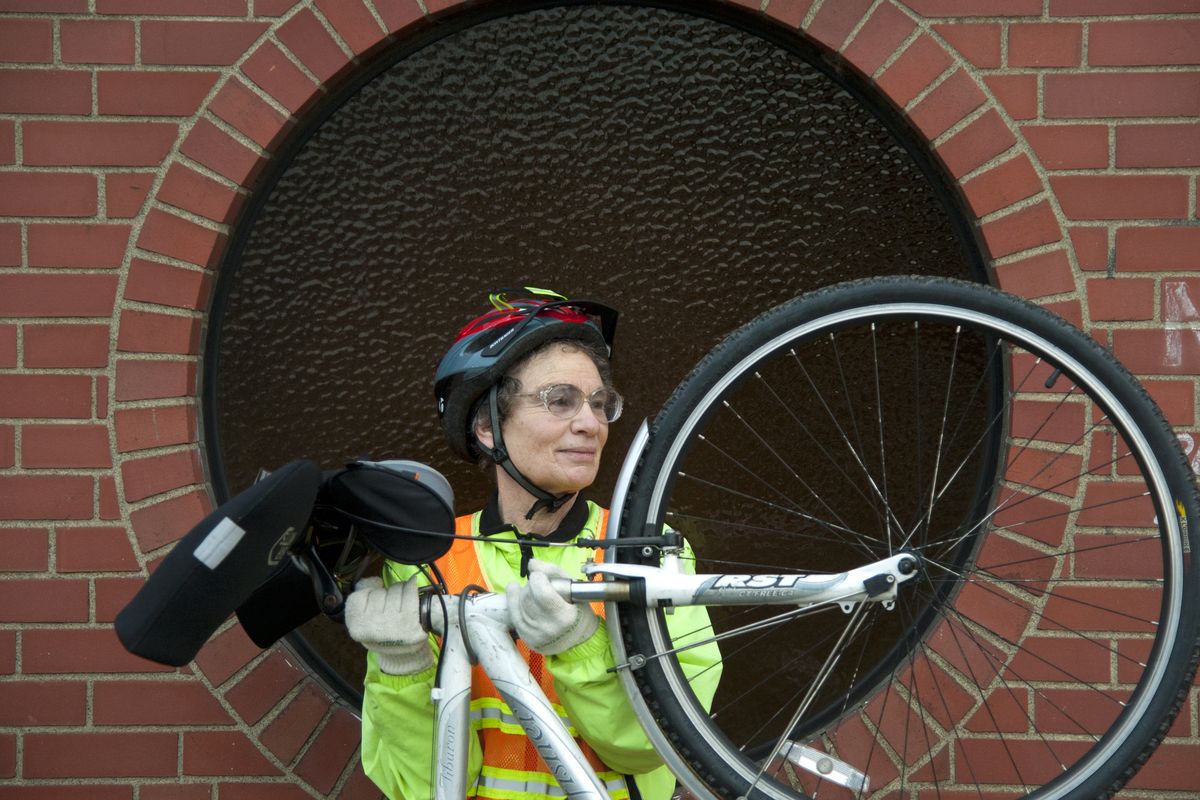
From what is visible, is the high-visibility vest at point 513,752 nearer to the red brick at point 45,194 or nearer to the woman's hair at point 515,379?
the woman's hair at point 515,379

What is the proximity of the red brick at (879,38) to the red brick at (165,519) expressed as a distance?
203 centimetres

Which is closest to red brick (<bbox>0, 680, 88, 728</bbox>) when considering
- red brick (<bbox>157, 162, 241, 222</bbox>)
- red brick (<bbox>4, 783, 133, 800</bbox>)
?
red brick (<bbox>4, 783, 133, 800</bbox>)

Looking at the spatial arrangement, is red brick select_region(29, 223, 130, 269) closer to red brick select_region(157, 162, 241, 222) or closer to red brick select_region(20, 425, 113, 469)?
red brick select_region(157, 162, 241, 222)

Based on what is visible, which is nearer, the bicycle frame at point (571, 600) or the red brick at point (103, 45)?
the bicycle frame at point (571, 600)

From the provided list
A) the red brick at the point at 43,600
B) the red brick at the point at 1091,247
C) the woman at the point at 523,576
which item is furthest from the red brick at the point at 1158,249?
the red brick at the point at 43,600

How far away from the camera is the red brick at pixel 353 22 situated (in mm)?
3006

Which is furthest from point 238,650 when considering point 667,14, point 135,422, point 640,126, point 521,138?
point 667,14

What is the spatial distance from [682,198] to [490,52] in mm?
653

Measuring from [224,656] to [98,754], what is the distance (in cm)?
43

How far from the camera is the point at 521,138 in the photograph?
320 centimetres

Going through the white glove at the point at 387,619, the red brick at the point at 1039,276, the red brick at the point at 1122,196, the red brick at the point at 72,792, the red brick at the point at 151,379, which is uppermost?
the red brick at the point at 1122,196

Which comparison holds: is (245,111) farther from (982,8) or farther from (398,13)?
(982,8)

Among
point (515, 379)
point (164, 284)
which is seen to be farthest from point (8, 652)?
point (515, 379)

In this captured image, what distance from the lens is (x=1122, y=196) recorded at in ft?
9.63
